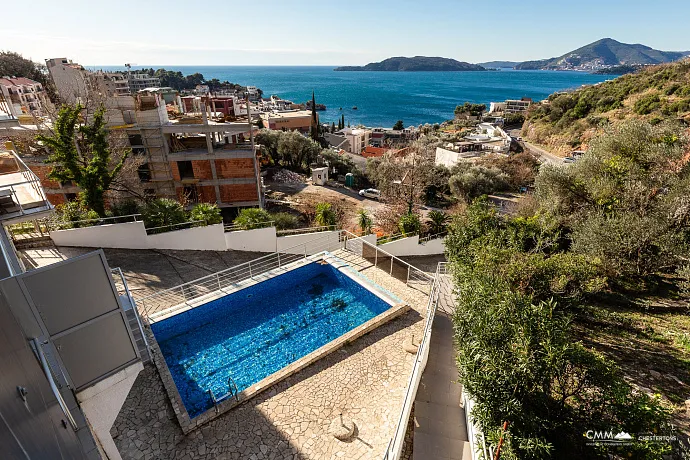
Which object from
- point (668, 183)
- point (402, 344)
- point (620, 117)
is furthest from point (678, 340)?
point (620, 117)

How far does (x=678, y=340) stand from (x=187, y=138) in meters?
28.0

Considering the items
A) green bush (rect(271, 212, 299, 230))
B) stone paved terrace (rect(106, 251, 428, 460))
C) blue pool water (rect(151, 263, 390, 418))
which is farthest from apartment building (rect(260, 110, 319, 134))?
stone paved terrace (rect(106, 251, 428, 460))

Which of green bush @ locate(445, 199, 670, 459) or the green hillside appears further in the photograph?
the green hillside

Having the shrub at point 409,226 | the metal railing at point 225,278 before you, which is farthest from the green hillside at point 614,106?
the metal railing at point 225,278

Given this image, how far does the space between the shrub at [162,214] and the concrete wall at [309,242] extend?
437 centimetres

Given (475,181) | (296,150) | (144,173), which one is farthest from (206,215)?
(296,150)

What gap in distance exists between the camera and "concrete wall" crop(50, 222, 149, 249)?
13039mm

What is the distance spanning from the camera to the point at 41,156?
1955cm

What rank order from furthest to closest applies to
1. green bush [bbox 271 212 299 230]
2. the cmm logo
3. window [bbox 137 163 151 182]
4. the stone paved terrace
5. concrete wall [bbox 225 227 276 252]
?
window [bbox 137 163 151 182], green bush [bbox 271 212 299 230], concrete wall [bbox 225 227 276 252], the stone paved terrace, the cmm logo

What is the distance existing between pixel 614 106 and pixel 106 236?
223 ft

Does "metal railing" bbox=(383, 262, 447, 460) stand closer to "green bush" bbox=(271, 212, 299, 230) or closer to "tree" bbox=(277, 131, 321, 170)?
"green bush" bbox=(271, 212, 299, 230)

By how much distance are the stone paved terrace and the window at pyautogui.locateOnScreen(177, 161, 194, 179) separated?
57.7 ft

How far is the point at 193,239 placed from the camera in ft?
46.7

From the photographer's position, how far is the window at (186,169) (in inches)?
918
